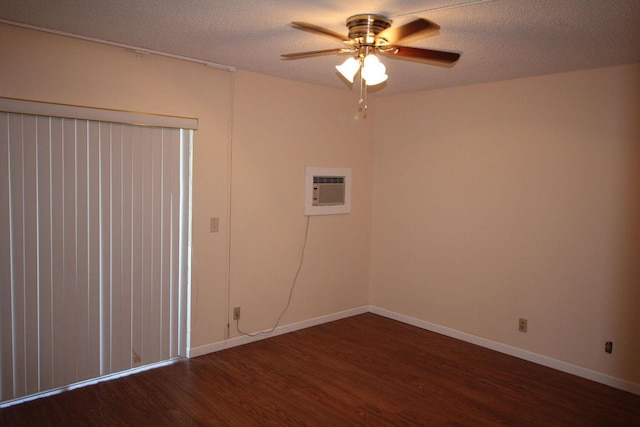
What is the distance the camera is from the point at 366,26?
2.59m

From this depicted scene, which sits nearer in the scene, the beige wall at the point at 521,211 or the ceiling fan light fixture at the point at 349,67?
the ceiling fan light fixture at the point at 349,67

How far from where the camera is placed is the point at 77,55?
10.5 ft

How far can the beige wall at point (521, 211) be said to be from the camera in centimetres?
360

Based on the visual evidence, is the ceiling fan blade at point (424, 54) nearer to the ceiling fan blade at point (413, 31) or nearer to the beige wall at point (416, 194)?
the ceiling fan blade at point (413, 31)

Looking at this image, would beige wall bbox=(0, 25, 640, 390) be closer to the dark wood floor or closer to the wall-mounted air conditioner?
the wall-mounted air conditioner

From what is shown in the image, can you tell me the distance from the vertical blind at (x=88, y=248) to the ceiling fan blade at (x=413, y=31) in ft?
6.47

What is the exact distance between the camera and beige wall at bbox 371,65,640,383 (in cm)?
360

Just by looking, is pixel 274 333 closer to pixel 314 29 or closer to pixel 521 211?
pixel 521 211

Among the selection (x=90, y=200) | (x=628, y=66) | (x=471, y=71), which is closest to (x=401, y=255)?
(x=471, y=71)

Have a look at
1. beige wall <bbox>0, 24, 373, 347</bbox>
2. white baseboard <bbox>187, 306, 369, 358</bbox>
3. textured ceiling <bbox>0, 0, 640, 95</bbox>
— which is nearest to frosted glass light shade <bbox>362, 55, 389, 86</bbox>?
textured ceiling <bbox>0, 0, 640, 95</bbox>

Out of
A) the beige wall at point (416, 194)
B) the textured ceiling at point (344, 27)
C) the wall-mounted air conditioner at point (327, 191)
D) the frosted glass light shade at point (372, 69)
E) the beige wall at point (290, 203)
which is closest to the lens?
the textured ceiling at point (344, 27)

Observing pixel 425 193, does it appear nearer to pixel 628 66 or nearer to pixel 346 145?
pixel 346 145

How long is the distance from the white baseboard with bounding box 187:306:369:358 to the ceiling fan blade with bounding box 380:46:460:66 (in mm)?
2746

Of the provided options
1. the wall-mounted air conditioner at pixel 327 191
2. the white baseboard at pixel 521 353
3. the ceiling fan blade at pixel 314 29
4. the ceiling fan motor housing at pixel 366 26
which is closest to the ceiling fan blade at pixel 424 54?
the ceiling fan motor housing at pixel 366 26
